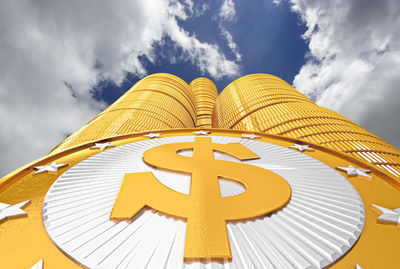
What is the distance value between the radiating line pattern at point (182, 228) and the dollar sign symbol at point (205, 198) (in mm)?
55

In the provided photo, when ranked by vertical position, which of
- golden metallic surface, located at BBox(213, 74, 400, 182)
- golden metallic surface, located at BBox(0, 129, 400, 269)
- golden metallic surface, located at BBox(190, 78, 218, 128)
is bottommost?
golden metallic surface, located at BBox(0, 129, 400, 269)

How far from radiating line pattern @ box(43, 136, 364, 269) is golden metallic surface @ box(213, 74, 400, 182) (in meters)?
2.52

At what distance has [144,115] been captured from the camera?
586cm

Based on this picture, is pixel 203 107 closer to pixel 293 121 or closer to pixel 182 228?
pixel 293 121

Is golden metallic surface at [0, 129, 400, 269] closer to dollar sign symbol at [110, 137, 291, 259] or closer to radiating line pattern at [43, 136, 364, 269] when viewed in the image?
radiating line pattern at [43, 136, 364, 269]

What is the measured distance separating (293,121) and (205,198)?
4.87m

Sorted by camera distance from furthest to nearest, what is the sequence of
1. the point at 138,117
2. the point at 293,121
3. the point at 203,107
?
the point at 203,107, the point at 138,117, the point at 293,121

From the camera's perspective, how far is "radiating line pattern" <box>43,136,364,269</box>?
0.89 meters

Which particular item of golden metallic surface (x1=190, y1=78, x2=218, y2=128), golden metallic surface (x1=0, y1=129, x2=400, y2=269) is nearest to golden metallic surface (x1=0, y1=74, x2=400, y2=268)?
golden metallic surface (x1=0, y1=129, x2=400, y2=269)

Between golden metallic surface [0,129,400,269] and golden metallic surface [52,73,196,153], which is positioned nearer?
golden metallic surface [0,129,400,269]

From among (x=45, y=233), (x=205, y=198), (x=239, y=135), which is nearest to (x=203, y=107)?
(x=239, y=135)

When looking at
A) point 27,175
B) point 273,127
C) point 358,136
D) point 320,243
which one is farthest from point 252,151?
point 358,136

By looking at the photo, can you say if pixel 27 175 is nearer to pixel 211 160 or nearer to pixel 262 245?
pixel 211 160

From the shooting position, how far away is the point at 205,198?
1.33 m
